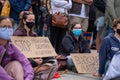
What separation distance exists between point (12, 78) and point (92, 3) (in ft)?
14.3

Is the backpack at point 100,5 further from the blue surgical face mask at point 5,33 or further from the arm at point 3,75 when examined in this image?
the arm at point 3,75

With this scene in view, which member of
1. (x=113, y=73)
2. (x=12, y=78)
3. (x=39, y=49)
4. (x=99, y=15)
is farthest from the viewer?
(x=99, y=15)

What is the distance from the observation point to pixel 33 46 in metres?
6.36

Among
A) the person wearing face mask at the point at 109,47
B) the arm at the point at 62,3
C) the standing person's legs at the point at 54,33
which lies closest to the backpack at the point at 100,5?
the arm at the point at 62,3

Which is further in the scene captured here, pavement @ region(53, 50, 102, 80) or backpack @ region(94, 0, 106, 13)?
backpack @ region(94, 0, 106, 13)

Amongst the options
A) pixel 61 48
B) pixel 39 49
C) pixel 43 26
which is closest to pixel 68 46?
pixel 61 48

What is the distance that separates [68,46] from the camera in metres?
6.94

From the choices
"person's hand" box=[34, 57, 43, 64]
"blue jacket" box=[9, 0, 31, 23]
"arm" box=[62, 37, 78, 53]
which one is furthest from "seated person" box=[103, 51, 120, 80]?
"blue jacket" box=[9, 0, 31, 23]

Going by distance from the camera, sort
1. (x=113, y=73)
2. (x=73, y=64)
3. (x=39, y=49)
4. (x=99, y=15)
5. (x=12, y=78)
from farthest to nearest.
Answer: (x=99, y=15)
(x=73, y=64)
(x=39, y=49)
(x=113, y=73)
(x=12, y=78)

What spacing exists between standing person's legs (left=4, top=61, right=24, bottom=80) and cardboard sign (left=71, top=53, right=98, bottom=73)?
2238 millimetres

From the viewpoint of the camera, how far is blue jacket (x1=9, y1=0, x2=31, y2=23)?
7441 millimetres

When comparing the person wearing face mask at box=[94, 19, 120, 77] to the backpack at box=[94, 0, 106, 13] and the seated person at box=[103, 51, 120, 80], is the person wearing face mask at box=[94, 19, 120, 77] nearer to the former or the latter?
the seated person at box=[103, 51, 120, 80]

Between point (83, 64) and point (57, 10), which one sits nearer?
point (83, 64)

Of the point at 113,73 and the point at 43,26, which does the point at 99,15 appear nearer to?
the point at 43,26
